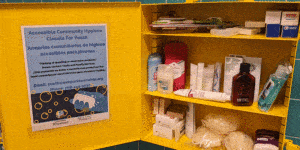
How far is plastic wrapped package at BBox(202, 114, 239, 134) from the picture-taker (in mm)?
1380

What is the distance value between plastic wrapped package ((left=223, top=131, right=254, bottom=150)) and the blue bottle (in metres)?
0.53

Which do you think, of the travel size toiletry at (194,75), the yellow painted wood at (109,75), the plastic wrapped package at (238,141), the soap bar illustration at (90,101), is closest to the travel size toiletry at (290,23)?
the travel size toiletry at (194,75)

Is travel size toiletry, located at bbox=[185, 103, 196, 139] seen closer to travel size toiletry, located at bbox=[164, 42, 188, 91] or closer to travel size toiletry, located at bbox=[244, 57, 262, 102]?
travel size toiletry, located at bbox=[164, 42, 188, 91]

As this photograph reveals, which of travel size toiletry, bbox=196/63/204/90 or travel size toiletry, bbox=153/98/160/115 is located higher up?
travel size toiletry, bbox=196/63/204/90

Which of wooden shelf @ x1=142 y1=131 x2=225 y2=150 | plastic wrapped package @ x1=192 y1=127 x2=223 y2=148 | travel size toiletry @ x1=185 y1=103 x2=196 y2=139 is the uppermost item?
travel size toiletry @ x1=185 y1=103 x2=196 y2=139

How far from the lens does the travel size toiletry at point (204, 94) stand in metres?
1.26

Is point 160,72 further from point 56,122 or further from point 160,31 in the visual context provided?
point 56,122

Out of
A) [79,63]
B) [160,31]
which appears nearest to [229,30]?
[160,31]

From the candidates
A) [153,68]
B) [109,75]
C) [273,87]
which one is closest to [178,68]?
[153,68]

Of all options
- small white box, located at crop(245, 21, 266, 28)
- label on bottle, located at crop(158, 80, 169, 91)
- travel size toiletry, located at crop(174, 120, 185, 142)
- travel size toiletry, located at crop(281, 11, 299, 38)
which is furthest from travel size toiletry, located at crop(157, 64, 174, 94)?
travel size toiletry, located at crop(281, 11, 299, 38)

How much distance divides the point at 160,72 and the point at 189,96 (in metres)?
0.22

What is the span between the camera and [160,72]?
1397 mm

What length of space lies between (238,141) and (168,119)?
42cm

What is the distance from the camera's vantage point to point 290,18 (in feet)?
3.37
